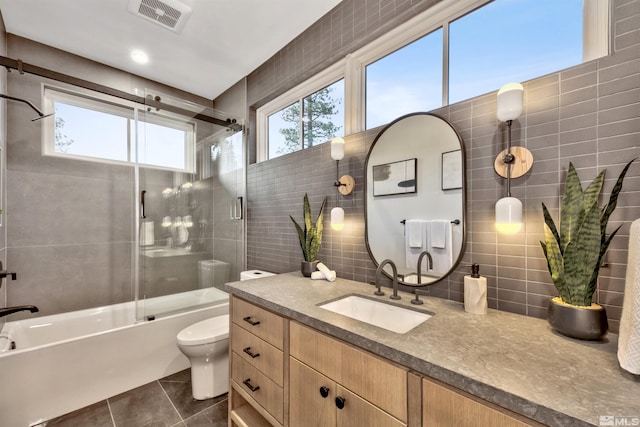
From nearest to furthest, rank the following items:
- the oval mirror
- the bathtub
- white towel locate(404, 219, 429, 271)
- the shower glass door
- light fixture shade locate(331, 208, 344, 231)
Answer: the oval mirror, white towel locate(404, 219, 429, 271), the bathtub, light fixture shade locate(331, 208, 344, 231), the shower glass door


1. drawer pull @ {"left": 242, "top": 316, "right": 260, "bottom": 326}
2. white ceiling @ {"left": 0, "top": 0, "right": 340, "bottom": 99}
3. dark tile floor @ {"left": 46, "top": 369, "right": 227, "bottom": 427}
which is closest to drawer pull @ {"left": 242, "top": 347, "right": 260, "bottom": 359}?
drawer pull @ {"left": 242, "top": 316, "right": 260, "bottom": 326}

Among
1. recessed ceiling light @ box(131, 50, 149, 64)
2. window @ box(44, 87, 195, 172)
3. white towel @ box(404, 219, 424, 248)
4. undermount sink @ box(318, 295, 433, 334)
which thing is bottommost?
undermount sink @ box(318, 295, 433, 334)

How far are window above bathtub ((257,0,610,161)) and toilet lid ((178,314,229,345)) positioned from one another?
5.51 ft

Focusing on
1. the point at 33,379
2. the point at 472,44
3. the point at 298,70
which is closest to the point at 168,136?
the point at 298,70

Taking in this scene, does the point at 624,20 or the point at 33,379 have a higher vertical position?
the point at 624,20

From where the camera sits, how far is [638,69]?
2.87 feet

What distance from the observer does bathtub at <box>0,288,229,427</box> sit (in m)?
1.59

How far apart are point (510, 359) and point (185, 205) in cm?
258

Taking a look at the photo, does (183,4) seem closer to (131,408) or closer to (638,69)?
(638,69)

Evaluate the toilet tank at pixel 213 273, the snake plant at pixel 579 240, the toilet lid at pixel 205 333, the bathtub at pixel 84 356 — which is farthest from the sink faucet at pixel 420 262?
the toilet tank at pixel 213 273

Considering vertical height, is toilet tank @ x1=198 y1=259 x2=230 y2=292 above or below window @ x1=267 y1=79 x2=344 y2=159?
below

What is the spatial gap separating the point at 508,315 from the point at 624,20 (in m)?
1.11

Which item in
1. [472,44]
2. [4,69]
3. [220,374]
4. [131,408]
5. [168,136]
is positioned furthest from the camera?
[168,136]

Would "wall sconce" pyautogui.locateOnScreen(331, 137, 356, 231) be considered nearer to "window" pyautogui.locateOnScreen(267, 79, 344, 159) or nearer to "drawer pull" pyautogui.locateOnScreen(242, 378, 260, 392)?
"window" pyautogui.locateOnScreen(267, 79, 344, 159)
